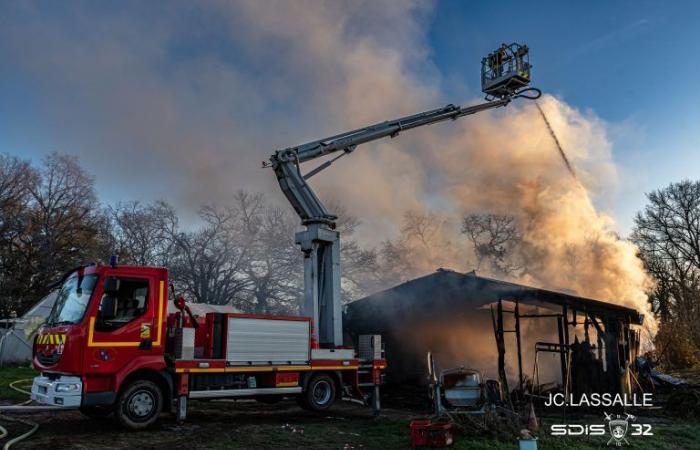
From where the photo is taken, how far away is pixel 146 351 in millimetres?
10008

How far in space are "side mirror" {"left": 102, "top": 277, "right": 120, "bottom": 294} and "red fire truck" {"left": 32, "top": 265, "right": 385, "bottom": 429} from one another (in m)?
0.02

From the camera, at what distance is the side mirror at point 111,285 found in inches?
378

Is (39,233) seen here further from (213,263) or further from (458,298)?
(458,298)

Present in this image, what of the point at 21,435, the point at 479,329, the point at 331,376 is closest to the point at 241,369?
the point at 331,376

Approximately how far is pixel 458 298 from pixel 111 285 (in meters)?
12.7

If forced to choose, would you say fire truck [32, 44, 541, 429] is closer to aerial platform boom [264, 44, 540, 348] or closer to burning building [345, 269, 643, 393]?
aerial platform boom [264, 44, 540, 348]

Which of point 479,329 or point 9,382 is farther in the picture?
point 479,329

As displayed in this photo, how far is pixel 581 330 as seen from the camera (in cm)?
2747

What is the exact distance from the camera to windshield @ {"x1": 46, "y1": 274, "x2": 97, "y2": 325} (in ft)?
31.9

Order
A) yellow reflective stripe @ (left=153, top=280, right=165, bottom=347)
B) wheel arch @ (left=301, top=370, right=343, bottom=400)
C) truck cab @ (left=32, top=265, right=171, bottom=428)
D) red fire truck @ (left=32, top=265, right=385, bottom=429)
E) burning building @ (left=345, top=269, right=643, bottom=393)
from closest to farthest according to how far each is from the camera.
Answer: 1. truck cab @ (left=32, top=265, right=171, bottom=428)
2. red fire truck @ (left=32, top=265, right=385, bottom=429)
3. yellow reflective stripe @ (left=153, top=280, right=165, bottom=347)
4. wheel arch @ (left=301, top=370, right=343, bottom=400)
5. burning building @ (left=345, top=269, right=643, bottom=393)

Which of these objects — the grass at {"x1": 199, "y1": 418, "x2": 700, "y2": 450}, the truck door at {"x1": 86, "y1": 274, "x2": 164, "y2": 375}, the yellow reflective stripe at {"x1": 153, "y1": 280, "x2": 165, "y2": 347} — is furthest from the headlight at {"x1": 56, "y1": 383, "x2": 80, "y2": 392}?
the grass at {"x1": 199, "y1": 418, "x2": 700, "y2": 450}

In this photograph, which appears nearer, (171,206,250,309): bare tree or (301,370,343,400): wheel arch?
(301,370,343,400): wheel arch

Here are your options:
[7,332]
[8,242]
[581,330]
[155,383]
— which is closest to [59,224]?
[8,242]

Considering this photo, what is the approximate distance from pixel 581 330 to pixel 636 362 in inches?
328
